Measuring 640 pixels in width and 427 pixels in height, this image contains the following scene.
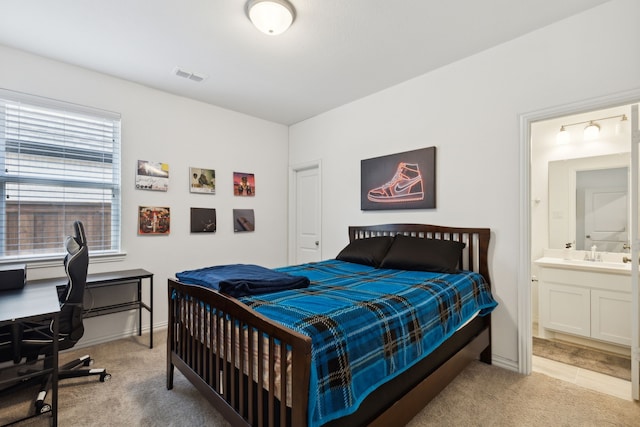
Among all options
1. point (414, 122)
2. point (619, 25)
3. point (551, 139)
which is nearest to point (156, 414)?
point (414, 122)

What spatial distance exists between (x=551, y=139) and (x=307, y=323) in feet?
12.1

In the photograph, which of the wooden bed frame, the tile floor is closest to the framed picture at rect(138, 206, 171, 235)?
the wooden bed frame

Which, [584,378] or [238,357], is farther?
[584,378]

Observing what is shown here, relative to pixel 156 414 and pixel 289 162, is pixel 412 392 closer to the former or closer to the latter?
pixel 156 414

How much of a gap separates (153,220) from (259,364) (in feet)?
8.59

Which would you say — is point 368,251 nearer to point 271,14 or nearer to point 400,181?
point 400,181

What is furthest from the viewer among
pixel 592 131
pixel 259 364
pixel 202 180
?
pixel 202 180

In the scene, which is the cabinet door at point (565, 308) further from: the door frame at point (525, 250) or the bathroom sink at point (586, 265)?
the door frame at point (525, 250)

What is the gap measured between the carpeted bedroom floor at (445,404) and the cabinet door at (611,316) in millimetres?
885

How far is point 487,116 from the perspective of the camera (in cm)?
262

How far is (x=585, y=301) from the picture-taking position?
2.84m

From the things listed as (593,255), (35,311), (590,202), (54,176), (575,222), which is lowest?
(35,311)

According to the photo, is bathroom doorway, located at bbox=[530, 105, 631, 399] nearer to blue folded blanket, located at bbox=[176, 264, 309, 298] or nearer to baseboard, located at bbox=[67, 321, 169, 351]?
blue folded blanket, located at bbox=[176, 264, 309, 298]

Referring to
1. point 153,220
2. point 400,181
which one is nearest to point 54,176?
point 153,220
